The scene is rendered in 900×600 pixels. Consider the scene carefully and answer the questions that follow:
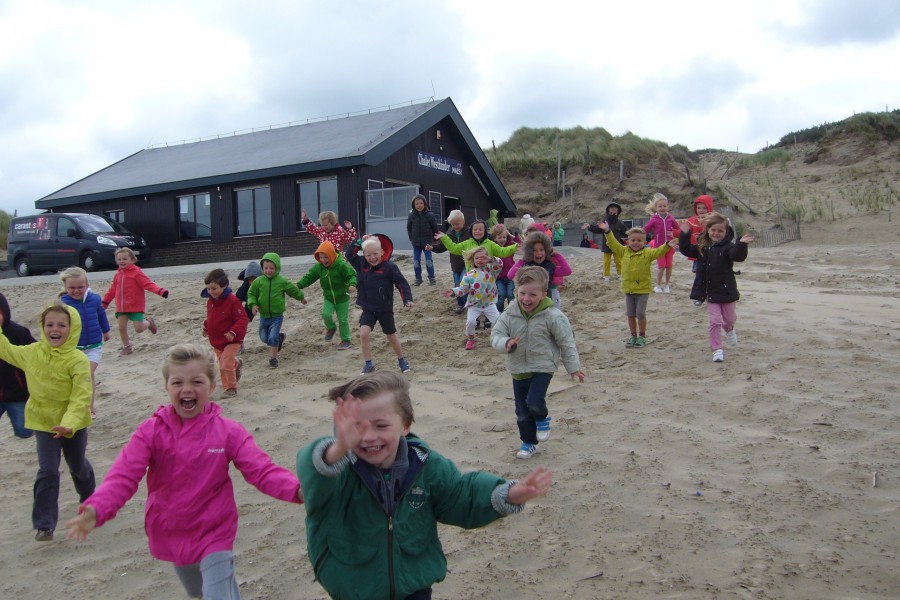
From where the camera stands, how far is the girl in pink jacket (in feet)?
→ 10.3

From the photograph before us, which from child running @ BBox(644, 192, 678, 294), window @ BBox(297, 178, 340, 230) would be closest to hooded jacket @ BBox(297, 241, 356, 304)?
child running @ BBox(644, 192, 678, 294)

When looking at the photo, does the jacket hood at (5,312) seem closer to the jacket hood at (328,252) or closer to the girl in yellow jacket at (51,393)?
the girl in yellow jacket at (51,393)

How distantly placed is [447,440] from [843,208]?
26.8 m

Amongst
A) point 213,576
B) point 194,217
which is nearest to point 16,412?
point 213,576

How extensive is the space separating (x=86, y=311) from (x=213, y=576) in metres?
5.15

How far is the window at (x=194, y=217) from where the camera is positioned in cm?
2333

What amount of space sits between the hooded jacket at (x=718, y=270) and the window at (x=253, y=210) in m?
16.2

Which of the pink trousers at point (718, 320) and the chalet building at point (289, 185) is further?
the chalet building at point (289, 185)

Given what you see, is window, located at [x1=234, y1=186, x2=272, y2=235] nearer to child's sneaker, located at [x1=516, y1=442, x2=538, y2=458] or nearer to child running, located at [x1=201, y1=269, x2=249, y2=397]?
child running, located at [x1=201, y1=269, x2=249, y2=397]

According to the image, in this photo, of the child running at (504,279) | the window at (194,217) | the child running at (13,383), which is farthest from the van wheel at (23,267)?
the child running at (13,383)

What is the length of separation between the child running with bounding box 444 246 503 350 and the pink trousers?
2.58 meters

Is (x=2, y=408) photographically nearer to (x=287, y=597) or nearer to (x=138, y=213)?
(x=287, y=597)

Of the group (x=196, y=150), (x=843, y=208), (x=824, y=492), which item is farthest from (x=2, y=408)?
(x=843, y=208)

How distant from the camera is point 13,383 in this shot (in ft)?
17.2
